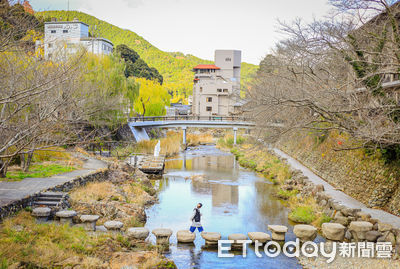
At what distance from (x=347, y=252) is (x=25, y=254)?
25.2 feet

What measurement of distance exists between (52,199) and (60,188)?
129 centimetres

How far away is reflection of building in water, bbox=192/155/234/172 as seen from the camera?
28078mm

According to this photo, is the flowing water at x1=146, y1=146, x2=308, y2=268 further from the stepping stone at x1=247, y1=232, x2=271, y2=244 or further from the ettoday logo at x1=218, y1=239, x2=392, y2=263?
the stepping stone at x1=247, y1=232, x2=271, y2=244

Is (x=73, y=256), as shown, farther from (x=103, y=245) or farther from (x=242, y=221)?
(x=242, y=221)

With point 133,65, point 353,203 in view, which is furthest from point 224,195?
point 133,65

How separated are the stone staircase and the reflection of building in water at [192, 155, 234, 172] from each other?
52.7 feet

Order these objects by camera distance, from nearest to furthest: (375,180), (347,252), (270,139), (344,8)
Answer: (347,252) < (344,8) < (375,180) < (270,139)

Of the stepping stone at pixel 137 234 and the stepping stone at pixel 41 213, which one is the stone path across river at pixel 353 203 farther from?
the stepping stone at pixel 41 213

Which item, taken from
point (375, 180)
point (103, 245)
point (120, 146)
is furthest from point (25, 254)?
point (120, 146)

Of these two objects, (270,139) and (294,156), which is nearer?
(270,139)

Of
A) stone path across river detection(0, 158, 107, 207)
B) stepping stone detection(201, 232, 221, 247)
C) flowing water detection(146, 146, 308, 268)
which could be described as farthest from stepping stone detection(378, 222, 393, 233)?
stone path across river detection(0, 158, 107, 207)

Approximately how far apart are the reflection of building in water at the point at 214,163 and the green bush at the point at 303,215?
1309cm

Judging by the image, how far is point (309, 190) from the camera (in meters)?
16.5

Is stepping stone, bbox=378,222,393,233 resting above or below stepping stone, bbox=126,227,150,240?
above
